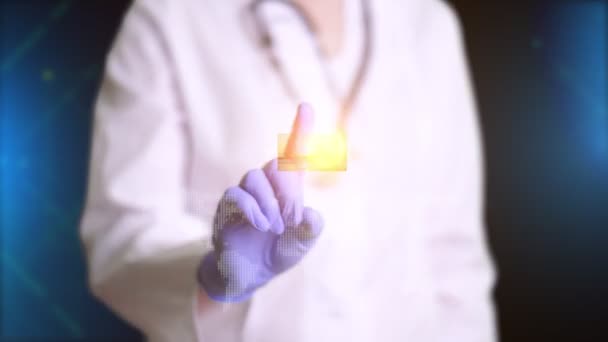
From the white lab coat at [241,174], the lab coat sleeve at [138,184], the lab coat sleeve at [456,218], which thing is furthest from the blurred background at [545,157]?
the lab coat sleeve at [138,184]

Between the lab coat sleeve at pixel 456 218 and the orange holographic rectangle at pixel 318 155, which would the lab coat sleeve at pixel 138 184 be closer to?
the orange holographic rectangle at pixel 318 155

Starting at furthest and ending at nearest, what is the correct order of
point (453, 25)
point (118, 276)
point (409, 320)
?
point (453, 25)
point (409, 320)
point (118, 276)

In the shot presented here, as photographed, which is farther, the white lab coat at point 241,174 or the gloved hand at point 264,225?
the white lab coat at point 241,174

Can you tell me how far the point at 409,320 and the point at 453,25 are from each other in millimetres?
356

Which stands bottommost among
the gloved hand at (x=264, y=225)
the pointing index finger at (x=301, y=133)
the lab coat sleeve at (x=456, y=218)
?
the lab coat sleeve at (x=456, y=218)

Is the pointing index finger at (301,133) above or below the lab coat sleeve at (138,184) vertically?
above

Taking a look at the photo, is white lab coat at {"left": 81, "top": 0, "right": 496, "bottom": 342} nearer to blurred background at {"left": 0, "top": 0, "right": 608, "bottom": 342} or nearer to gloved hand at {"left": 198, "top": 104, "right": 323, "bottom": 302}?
gloved hand at {"left": 198, "top": 104, "right": 323, "bottom": 302}

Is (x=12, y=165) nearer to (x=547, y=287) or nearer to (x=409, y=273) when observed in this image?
(x=409, y=273)

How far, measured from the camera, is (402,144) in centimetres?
56

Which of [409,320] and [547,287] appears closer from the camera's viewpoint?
[409,320]

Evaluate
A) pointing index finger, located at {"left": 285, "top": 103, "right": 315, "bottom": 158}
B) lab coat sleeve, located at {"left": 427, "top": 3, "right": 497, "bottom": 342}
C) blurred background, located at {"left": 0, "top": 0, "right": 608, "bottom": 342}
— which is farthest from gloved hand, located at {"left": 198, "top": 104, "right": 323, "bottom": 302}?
blurred background, located at {"left": 0, "top": 0, "right": 608, "bottom": 342}

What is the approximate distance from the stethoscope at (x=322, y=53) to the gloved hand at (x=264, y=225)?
0.17 m

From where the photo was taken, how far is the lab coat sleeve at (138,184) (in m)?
0.44

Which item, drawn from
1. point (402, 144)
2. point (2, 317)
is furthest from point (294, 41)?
point (2, 317)
